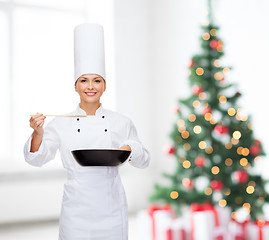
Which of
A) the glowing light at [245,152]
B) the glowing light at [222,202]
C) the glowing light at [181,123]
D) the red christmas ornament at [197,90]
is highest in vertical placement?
the red christmas ornament at [197,90]

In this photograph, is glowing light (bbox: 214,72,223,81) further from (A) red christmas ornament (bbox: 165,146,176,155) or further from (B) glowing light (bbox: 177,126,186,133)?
(A) red christmas ornament (bbox: 165,146,176,155)

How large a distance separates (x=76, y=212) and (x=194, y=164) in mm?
1926

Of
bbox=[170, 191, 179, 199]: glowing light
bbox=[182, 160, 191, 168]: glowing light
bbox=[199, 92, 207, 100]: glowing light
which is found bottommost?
bbox=[170, 191, 179, 199]: glowing light

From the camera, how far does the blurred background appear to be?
13.1 feet

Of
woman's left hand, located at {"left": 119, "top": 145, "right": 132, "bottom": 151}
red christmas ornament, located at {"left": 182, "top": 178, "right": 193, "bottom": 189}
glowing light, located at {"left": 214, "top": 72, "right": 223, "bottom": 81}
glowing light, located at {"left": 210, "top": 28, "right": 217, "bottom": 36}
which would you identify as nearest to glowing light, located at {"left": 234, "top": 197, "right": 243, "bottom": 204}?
red christmas ornament, located at {"left": 182, "top": 178, "right": 193, "bottom": 189}

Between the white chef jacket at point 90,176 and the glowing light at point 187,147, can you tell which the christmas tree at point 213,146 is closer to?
the glowing light at point 187,147

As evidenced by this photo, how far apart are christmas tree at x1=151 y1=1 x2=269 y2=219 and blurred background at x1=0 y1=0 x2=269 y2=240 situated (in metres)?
0.58

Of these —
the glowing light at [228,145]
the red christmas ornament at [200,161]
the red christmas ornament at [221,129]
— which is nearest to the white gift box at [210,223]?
the red christmas ornament at [200,161]

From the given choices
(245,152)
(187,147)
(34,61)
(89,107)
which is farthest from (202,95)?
(34,61)

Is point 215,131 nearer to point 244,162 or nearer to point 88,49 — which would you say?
point 244,162

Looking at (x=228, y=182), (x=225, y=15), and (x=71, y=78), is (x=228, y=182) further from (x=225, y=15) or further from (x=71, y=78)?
(x=71, y=78)

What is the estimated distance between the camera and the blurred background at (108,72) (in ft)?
13.1

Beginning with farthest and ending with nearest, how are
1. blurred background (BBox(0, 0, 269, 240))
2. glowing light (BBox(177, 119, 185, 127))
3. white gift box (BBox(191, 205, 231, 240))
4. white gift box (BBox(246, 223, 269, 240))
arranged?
blurred background (BBox(0, 0, 269, 240)), glowing light (BBox(177, 119, 185, 127)), white gift box (BBox(191, 205, 231, 240)), white gift box (BBox(246, 223, 269, 240))

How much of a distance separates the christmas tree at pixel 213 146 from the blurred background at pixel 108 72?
22.9 inches
